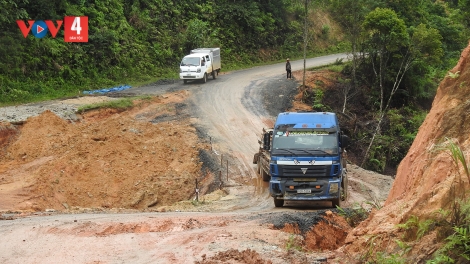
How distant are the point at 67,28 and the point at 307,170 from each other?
28365mm

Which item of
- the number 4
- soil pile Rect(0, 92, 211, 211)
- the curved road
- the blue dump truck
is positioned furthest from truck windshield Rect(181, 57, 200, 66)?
the blue dump truck

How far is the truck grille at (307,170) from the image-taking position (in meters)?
17.6

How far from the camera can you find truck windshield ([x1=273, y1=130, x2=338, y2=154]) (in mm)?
17844

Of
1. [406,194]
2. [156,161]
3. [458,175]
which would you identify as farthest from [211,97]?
[458,175]

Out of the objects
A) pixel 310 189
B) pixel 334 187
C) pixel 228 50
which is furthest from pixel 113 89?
pixel 334 187

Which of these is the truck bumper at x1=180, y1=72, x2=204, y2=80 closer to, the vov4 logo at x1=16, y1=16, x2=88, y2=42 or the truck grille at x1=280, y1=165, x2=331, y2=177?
the vov4 logo at x1=16, y1=16, x2=88, y2=42

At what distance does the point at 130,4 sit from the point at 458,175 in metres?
42.2

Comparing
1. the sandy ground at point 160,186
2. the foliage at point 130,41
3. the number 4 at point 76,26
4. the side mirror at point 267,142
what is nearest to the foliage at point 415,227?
the sandy ground at point 160,186

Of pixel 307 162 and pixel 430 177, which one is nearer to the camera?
pixel 430 177

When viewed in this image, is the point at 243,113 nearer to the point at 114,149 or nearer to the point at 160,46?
the point at 114,149

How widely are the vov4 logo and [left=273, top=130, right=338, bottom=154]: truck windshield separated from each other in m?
25.4

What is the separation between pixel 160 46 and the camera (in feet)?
156

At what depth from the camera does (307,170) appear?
17641 millimetres

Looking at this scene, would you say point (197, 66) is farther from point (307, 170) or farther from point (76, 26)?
point (307, 170)
